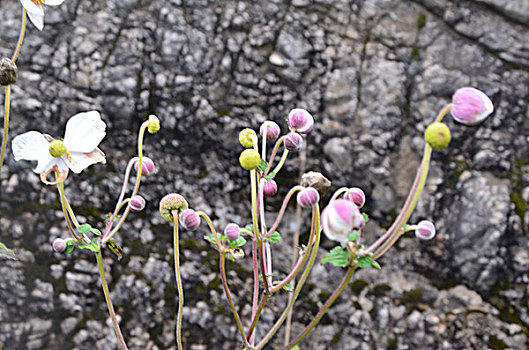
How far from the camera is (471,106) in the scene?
40cm

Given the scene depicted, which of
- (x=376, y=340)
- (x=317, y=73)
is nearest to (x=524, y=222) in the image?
(x=376, y=340)

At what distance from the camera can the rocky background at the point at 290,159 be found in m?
0.95

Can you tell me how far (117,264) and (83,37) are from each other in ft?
1.62

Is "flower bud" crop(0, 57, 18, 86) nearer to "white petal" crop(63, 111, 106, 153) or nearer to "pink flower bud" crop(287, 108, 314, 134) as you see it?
"white petal" crop(63, 111, 106, 153)

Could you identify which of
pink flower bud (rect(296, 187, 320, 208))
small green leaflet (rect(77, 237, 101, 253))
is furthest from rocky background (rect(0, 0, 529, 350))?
pink flower bud (rect(296, 187, 320, 208))

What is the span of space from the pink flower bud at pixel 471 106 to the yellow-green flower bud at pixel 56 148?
38 centimetres

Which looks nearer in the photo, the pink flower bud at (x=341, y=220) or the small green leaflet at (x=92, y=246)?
the pink flower bud at (x=341, y=220)

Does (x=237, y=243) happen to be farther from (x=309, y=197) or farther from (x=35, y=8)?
(x=35, y=8)

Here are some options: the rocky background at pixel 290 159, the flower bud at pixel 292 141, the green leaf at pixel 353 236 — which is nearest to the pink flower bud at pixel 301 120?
the flower bud at pixel 292 141

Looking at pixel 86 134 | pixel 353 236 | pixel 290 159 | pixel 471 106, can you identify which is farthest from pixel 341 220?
pixel 290 159

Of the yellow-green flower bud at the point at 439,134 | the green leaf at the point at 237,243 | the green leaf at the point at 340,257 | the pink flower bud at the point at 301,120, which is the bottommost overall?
the green leaf at the point at 237,243

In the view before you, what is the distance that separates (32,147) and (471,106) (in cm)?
44

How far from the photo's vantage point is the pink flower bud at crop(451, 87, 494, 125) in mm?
395

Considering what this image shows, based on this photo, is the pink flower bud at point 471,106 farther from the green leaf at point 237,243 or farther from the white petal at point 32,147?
the white petal at point 32,147
